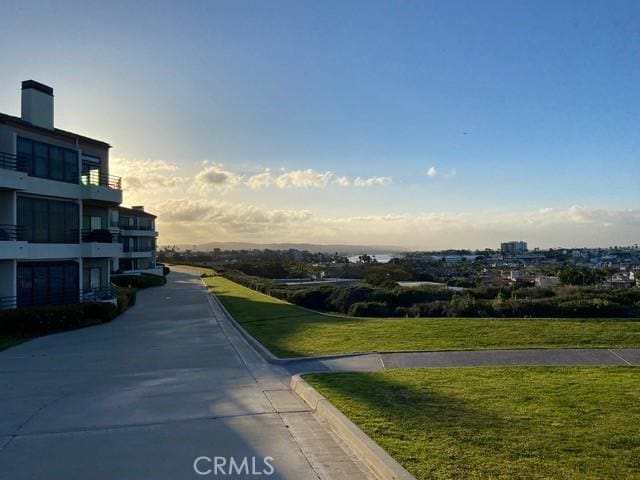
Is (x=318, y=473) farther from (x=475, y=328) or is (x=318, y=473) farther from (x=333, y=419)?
(x=475, y=328)

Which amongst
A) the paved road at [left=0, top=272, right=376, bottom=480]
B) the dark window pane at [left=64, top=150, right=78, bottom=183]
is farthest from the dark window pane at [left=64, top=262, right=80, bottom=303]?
the paved road at [left=0, top=272, right=376, bottom=480]

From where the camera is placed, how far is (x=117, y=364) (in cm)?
1214

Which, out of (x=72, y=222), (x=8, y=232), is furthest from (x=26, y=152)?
(x=72, y=222)

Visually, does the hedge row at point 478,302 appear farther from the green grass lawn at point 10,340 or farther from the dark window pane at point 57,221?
the dark window pane at point 57,221

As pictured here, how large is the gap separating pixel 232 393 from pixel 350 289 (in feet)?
40.1

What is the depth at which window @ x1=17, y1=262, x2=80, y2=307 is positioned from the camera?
21.7m

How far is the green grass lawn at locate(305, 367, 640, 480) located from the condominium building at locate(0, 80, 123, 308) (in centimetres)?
1630

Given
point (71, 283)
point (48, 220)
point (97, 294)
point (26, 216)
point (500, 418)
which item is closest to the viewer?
point (500, 418)

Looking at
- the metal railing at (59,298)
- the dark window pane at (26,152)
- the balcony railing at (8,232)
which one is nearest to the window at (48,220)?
the balcony railing at (8,232)

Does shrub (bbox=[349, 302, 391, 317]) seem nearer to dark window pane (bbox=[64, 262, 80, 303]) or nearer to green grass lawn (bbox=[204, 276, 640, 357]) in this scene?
green grass lawn (bbox=[204, 276, 640, 357])

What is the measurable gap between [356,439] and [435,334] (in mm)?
7870

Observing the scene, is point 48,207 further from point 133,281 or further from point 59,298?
point 133,281

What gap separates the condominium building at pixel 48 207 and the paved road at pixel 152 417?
812cm

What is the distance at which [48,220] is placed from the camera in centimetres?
2262
